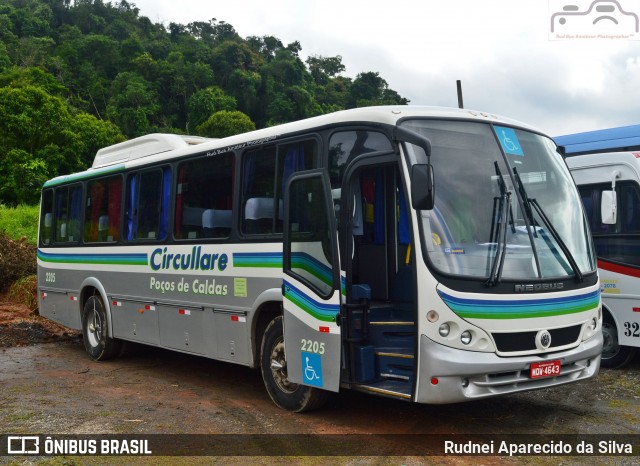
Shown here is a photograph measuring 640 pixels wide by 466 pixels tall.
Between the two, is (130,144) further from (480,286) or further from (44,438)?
(480,286)

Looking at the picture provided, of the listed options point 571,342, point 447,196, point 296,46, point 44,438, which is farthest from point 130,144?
point 296,46

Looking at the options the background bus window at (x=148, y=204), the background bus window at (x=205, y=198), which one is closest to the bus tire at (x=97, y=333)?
the background bus window at (x=148, y=204)

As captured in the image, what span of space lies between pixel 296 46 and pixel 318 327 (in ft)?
352

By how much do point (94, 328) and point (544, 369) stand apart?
315 inches

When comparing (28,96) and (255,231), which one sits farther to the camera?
(28,96)

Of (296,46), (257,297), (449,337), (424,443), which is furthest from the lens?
(296,46)

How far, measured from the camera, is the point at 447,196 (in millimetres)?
6477

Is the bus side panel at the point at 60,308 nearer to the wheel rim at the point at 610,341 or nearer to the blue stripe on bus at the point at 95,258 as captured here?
the blue stripe on bus at the point at 95,258

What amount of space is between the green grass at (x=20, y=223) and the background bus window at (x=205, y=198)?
45.1 feet

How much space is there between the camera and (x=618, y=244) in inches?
385

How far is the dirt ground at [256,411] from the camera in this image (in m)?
6.87

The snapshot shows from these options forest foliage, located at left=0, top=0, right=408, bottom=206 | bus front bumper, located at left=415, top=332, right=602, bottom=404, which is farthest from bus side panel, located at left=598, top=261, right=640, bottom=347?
forest foliage, located at left=0, top=0, right=408, bottom=206

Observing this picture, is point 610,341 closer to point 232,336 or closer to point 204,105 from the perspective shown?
point 232,336

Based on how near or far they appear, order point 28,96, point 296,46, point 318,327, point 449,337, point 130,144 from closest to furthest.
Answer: point 449,337 < point 318,327 < point 130,144 < point 28,96 < point 296,46
